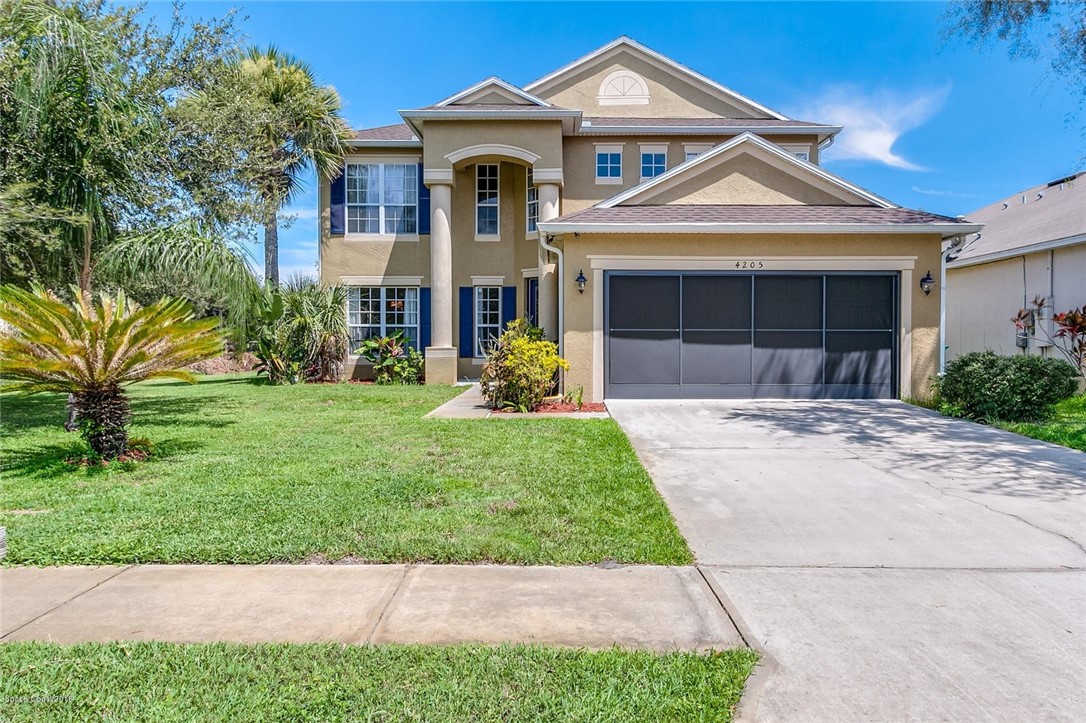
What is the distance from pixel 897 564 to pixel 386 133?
58.1 feet

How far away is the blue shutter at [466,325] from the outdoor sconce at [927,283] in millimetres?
10985

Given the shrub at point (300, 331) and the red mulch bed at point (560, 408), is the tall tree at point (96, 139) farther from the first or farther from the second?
the red mulch bed at point (560, 408)

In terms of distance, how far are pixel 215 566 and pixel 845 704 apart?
3.77 metres

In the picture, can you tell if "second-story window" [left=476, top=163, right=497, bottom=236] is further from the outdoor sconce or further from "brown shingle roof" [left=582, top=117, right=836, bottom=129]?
the outdoor sconce

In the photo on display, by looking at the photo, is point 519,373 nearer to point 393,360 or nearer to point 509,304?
point 393,360

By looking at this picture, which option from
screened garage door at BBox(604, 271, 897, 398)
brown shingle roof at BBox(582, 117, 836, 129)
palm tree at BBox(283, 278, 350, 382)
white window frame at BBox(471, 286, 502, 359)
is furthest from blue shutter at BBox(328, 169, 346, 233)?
screened garage door at BBox(604, 271, 897, 398)

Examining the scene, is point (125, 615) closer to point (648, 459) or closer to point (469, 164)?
point (648, 459)

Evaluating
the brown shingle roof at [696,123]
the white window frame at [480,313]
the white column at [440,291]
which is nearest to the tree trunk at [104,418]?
the white column at [440,291]

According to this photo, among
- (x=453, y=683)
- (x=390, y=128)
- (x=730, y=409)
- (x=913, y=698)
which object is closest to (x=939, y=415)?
(x=730, y=409)

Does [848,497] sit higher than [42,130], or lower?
lower

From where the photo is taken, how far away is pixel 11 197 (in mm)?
8664

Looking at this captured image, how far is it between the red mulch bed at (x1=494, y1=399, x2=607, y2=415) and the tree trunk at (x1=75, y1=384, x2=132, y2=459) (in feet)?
18.2

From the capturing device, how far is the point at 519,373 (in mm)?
10945

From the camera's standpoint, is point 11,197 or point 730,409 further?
point 730,409
